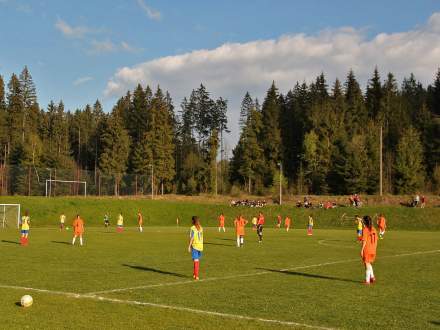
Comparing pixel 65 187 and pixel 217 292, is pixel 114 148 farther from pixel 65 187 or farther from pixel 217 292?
pixel 217 292

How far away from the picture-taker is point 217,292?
14.5 m

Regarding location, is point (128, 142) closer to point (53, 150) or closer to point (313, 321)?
point (53, 150)

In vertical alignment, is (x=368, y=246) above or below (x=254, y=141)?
below

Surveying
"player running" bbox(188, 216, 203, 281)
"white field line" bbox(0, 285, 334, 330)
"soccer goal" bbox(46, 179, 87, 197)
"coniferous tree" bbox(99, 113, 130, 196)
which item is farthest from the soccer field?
"coniferous tree" bbox(99, 113, 130, 196)

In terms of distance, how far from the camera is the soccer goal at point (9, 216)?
60.7 meters

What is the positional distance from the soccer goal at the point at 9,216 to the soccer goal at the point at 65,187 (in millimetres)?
11930

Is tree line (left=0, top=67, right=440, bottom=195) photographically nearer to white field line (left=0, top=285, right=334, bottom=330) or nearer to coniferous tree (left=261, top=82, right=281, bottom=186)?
coniferous tree (left=261, top=82, right=281, bottom=186)

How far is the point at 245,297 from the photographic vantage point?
1371 centimetres

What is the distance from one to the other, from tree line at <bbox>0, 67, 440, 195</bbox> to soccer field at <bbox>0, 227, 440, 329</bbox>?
60698mm

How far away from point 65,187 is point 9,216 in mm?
15020

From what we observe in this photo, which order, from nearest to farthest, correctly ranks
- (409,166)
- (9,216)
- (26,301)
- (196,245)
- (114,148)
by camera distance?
1. (26,301)
2. (196,245)
3. (9,216)
4. (409,166)
5. (114,148)

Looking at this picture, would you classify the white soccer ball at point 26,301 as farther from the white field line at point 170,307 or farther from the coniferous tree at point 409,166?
the coniferous tree at point 409,166

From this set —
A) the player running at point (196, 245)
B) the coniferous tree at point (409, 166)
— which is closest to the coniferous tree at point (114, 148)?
the coniferous tree at point (409, 166)

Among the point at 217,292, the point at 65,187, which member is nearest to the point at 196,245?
the point at 217,292
